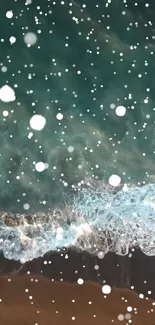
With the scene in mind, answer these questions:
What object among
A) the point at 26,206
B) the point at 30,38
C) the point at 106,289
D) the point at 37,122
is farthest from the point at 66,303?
the point at 30,38

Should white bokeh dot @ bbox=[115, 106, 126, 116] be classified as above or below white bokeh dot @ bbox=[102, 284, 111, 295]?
above

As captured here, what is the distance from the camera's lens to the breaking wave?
95cm

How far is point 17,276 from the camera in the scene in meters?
0.95

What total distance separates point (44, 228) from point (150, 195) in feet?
0.80

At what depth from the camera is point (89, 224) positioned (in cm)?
95

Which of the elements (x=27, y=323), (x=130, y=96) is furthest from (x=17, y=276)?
(x=130, y=96)

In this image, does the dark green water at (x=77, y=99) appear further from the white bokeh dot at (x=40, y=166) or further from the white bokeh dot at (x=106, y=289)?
the white bokeh dot at (x=106, y=289)

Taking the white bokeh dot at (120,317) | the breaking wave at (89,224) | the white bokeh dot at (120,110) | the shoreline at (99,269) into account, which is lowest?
the white bokeh dot at (120,317)

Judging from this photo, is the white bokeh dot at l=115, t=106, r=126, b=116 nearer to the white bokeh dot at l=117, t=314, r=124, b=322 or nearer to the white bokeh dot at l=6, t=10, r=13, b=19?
the white bokeh dot at l=6, t=10, r=13, b=19

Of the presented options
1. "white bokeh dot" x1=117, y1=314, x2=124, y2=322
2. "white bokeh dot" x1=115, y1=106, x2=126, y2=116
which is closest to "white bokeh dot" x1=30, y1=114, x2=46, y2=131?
"white bokeh dot" x1=115, y1=106, x2=126, y2=116

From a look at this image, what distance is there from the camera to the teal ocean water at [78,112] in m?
0.95

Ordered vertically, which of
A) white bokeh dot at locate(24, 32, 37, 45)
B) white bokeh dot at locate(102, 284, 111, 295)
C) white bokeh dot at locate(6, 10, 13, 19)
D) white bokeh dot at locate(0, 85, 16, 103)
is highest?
white bokeh dot at locate(6, 10, 13, 19)

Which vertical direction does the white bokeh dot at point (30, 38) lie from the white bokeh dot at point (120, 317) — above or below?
above

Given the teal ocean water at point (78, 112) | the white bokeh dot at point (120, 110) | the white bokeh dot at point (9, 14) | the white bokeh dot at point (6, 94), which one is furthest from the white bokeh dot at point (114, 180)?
the white bokeh dot at point (9, 14)
